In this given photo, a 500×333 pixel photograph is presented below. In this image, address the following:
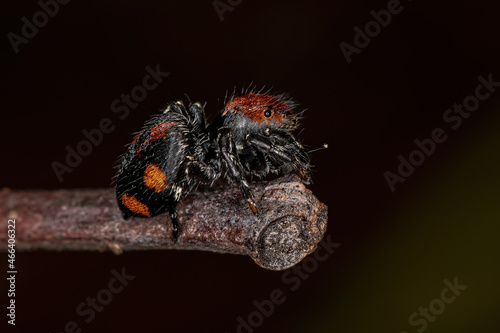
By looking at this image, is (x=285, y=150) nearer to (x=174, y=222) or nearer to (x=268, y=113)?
(x=268, y=113)

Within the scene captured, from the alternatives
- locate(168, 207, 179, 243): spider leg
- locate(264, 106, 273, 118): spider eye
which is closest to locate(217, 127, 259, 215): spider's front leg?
locate(264, 106, 273, 118): spider eye

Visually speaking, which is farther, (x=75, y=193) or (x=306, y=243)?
(x=75, y=193)

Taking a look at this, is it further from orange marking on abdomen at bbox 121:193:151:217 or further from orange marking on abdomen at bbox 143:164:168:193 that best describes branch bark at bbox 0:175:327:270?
orange marking on abdomen at bbox 143:164:168:193

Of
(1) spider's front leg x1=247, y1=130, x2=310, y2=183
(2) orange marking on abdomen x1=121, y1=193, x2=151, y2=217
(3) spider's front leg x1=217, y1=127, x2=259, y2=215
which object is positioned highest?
(2) orange marking on abdomen x1=121, y1=193, x2=151, y2=217

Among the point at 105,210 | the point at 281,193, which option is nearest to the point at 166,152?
the point at 105,210

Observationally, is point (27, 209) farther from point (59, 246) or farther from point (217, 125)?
point (217, 125)

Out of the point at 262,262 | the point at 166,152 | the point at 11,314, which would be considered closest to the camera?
the point at 262,262
